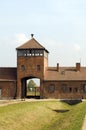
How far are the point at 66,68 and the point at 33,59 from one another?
7554 mm

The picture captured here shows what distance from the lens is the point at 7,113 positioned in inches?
1334

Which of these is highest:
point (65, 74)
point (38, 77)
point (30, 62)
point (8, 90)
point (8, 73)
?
point (30, 62)


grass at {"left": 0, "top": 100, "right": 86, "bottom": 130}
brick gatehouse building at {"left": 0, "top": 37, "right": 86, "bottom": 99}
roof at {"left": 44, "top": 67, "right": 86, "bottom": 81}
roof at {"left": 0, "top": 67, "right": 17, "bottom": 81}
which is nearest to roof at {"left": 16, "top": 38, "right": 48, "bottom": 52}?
brick gatehouse building at {"left": 0, "top": 37, "right": 86, "bottom": 99}

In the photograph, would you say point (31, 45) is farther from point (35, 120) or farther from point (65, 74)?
point (35, 120)

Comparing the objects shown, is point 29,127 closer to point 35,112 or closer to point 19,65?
point 35,112

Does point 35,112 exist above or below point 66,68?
below

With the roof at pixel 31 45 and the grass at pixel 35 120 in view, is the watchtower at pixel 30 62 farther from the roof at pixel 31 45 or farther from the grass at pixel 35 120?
the grass at pixel 35 120

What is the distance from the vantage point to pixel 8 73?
6744 cm

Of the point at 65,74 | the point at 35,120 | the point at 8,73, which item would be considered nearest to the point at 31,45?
the point at 8,73

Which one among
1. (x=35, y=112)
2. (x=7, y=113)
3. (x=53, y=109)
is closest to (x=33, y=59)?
(x=53, y=109)

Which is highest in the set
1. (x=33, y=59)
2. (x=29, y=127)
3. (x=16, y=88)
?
(x=33, y=59)

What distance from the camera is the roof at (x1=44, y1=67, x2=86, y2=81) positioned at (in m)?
66.1

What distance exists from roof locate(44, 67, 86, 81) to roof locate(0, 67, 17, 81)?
5264 mm

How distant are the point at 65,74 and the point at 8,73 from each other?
9534mm
